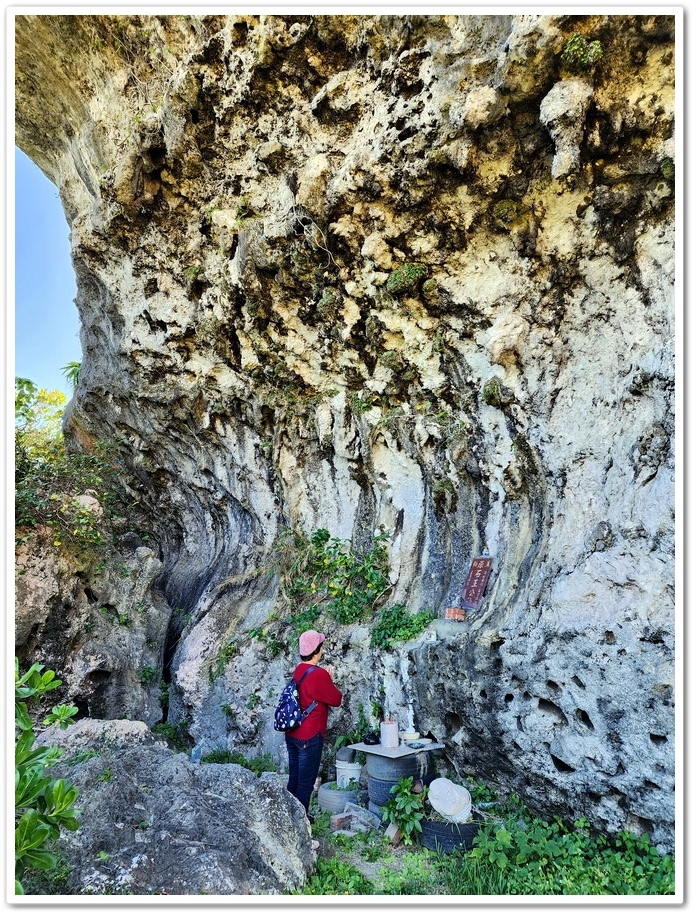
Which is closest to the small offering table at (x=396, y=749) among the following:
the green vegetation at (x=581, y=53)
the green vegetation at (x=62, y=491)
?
the green vegetation at (x=62, y=491)

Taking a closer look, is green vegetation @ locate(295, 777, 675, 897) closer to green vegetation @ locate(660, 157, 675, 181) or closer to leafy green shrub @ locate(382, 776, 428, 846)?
leafy green shrub @ locate(382, 776, 428, 846)

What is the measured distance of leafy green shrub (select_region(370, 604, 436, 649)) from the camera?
627cm

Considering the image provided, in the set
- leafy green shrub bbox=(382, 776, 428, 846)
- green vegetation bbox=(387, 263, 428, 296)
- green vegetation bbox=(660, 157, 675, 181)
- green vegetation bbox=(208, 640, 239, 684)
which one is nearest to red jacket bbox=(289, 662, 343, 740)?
leafy green shrub bbox=(382, 776, 428, 846)

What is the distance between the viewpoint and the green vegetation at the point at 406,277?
22.1 ft

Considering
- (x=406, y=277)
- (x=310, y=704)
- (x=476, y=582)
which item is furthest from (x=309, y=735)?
(x=406, y=277)

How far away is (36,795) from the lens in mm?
2861

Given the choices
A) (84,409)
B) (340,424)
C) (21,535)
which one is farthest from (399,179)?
(84,409)

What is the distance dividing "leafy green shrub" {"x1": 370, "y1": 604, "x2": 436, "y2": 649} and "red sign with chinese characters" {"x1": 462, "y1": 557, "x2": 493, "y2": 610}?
0.56 metres

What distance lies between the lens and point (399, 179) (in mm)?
6418

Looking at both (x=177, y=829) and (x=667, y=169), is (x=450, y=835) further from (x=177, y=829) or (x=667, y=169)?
(x=667, y=169)

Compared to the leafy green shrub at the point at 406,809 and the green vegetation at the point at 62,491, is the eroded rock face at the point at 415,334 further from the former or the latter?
the green vegetation at the point at 62,491

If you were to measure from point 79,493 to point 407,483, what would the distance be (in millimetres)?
5461

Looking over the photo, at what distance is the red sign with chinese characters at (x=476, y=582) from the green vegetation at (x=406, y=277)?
333 centimetres

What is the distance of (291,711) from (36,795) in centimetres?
230
